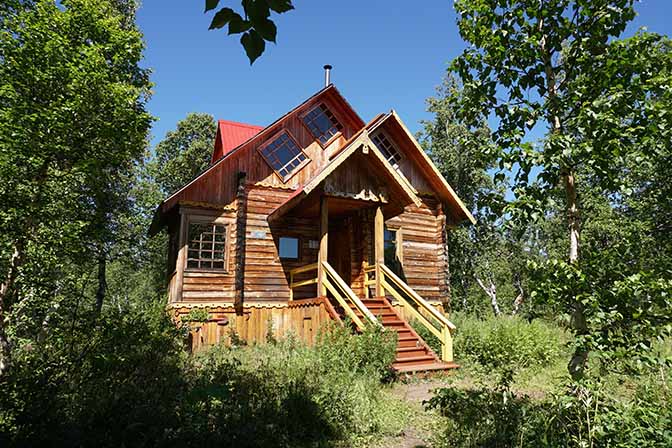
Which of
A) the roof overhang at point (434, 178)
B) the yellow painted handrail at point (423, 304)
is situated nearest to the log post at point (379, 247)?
the yellow painted handrail at point (423, 304)

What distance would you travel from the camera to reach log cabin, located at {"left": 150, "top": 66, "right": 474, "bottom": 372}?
1198 centimetres

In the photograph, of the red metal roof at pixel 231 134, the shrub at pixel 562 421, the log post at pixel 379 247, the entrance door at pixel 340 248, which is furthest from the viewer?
the red metal roof at pixel 231 134

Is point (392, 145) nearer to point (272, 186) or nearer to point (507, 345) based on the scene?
point (272, 186)

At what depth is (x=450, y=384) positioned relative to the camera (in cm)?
873

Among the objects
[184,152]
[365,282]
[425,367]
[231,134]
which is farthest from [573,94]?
[184,152]

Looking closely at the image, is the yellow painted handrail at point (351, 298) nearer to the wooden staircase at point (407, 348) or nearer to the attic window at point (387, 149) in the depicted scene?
the wooden staircase at point (407, 348)

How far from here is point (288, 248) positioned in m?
14.5

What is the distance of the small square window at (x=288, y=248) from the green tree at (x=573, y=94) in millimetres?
10015

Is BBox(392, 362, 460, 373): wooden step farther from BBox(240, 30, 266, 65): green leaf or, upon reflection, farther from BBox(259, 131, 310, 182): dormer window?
BBox(259, 131, 310, 182): dormer window

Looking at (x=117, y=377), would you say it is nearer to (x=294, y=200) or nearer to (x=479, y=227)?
(x=294, y=200)

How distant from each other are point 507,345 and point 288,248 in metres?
7.67

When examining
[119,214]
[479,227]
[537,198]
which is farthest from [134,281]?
[537,198]

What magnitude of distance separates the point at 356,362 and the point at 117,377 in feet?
13.8

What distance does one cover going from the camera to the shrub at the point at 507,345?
34.5 ft
